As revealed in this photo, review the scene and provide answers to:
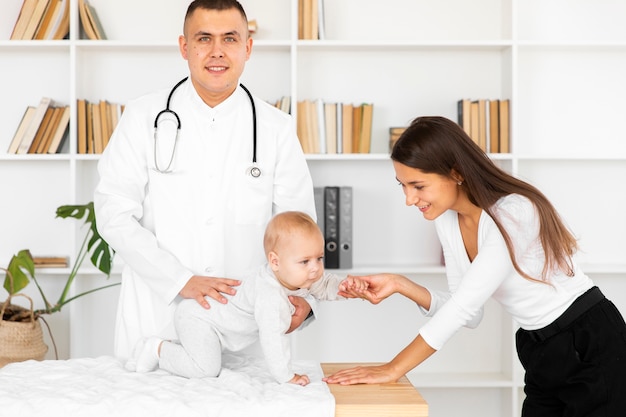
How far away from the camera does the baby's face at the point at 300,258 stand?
1958mm

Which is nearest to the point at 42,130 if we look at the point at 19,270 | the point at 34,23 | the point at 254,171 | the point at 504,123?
the point at 34,23

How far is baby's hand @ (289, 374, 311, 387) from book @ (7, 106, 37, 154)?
235 centimetres

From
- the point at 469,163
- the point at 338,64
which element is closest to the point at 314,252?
the point at 469,163

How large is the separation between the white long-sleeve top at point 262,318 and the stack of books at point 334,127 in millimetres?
1694

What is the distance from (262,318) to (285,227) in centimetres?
23

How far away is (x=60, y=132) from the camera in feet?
12.3

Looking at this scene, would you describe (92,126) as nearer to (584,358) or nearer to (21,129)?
(21,129)

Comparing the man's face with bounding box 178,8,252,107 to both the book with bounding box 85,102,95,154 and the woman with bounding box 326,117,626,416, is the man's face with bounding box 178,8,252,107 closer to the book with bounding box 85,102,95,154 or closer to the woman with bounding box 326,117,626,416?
the woman with bounding box 326,117,626,416

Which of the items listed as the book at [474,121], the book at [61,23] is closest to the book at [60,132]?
the book at [61,23]

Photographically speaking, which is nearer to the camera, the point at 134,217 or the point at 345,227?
the point at 134,217

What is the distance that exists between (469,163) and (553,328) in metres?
0.47

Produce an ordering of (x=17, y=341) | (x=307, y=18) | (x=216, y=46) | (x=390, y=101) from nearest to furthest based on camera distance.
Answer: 1. (x=216, y=46)
2. (x=17, y=341)
3. (x=307, y=18)
4. (x=390, y=101)

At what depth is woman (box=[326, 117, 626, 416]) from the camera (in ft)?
6.59

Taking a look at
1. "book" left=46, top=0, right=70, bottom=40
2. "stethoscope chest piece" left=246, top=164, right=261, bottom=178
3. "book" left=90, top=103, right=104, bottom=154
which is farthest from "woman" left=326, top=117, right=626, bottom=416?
"book" left=46, top=0, right=70, bottom=40
